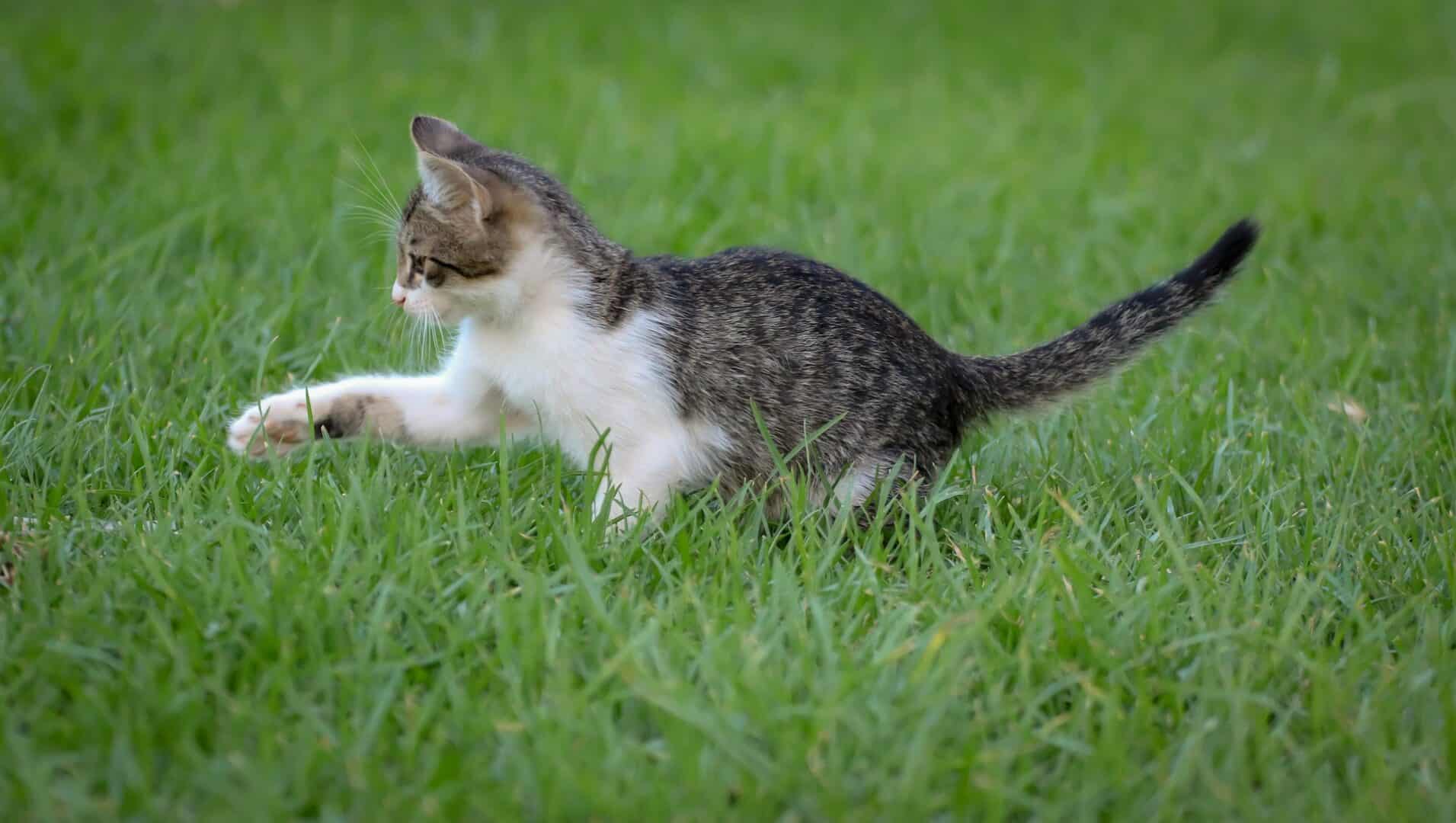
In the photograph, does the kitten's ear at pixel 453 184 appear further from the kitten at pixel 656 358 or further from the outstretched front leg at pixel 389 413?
the outstretched front leg at pixel 389 413

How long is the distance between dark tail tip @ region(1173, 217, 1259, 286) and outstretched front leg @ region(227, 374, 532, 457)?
71.0 inches

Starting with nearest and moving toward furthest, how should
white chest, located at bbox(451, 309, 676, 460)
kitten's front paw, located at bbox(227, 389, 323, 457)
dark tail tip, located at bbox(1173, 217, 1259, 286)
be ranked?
white chest, located at bbox(451, 309, 676, 460) → kitten's front paw, located at bbox(227, 389, 323, 457) → dark tail tip, located at bbox(1173, 217, 1259, 286)

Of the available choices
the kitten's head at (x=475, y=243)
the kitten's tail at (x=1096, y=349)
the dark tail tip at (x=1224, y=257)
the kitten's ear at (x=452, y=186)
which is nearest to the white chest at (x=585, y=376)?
the kitten's head at (x=475, y=243)

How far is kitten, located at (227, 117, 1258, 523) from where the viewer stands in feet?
10.5

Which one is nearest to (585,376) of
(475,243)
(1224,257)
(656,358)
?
(656,358)

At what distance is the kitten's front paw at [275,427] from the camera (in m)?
3.31

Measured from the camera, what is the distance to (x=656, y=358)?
326 cm

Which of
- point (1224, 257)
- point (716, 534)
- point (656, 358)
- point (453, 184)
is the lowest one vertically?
point (716, 534)

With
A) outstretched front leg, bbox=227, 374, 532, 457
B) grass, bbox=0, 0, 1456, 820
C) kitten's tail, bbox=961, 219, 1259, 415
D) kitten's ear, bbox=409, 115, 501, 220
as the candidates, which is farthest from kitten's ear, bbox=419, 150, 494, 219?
kitten's tail, bbox=961, 219, 1259, 415

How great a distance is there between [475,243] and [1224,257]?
1.95 meters

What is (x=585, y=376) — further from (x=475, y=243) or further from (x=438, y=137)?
(x=438, y=137)

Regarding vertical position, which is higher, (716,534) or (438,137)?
(438,137)

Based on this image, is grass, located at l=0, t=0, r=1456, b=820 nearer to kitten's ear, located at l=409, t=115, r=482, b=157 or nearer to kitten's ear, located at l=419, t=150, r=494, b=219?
kitten's ear, located at l=419, t=150, r=494, b=219

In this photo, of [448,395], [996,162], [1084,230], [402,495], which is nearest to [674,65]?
[996,162]
